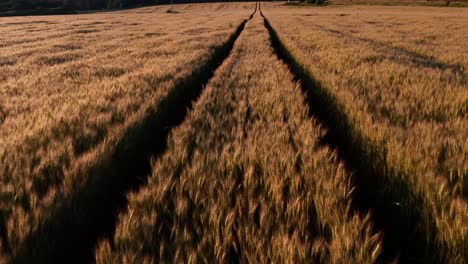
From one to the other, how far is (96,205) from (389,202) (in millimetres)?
1740

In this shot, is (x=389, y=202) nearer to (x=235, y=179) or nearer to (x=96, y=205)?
(x=235, y=179)

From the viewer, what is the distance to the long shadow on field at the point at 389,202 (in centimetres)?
152

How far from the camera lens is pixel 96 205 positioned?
6.31 ft

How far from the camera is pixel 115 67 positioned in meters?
6.95

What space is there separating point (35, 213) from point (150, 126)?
1.87 meters

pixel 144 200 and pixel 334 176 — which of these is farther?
pixel 334 176

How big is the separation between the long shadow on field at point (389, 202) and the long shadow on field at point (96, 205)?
→ 1466 mm

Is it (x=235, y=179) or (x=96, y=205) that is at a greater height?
(x=235, y=179)

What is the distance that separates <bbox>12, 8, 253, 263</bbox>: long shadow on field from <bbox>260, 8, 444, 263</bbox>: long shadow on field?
1.47 m

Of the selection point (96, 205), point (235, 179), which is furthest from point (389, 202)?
point (96, 205)

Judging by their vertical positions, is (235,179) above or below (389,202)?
above

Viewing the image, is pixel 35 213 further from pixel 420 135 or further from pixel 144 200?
pixel 420 135

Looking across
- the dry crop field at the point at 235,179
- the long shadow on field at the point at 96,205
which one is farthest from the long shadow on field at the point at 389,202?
the long shadow on field at the point at 96,205

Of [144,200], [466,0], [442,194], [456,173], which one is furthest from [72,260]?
[466,0]
